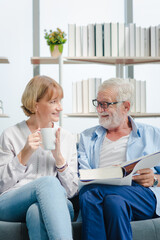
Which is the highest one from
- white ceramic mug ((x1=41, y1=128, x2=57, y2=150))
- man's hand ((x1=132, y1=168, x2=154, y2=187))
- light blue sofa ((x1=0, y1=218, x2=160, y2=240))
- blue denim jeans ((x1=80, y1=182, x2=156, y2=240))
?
white ceramic mug ((x1=41, y1=128, x2=57, y2=150))

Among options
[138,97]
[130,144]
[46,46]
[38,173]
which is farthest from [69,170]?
[46,46]

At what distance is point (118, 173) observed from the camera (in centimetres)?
163

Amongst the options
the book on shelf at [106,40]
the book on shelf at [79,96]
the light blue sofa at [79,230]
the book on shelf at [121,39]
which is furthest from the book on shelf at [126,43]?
the light blue sofa at [79,230]

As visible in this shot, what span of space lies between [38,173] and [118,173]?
1.48 ft

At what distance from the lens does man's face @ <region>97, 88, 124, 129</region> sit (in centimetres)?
210

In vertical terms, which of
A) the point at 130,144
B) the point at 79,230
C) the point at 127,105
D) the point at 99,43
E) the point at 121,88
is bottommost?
the point at 79,230

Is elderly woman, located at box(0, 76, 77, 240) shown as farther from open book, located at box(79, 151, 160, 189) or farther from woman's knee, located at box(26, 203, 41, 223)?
open book, located at box(79, 151, 160, 189)

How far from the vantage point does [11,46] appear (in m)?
3.48

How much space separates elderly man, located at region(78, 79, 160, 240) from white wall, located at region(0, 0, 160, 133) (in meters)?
1.40

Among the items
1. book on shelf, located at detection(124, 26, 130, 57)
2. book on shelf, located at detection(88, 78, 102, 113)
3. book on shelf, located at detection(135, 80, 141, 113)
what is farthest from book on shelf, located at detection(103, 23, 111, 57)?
book on shelf, located at detection(135, 80, 141, 113)

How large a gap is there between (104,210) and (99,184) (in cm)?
16

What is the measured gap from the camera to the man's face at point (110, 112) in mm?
2102

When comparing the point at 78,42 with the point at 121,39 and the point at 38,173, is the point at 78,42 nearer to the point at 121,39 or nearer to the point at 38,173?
the point at 121,39

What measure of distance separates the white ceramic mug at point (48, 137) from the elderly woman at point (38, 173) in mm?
39
